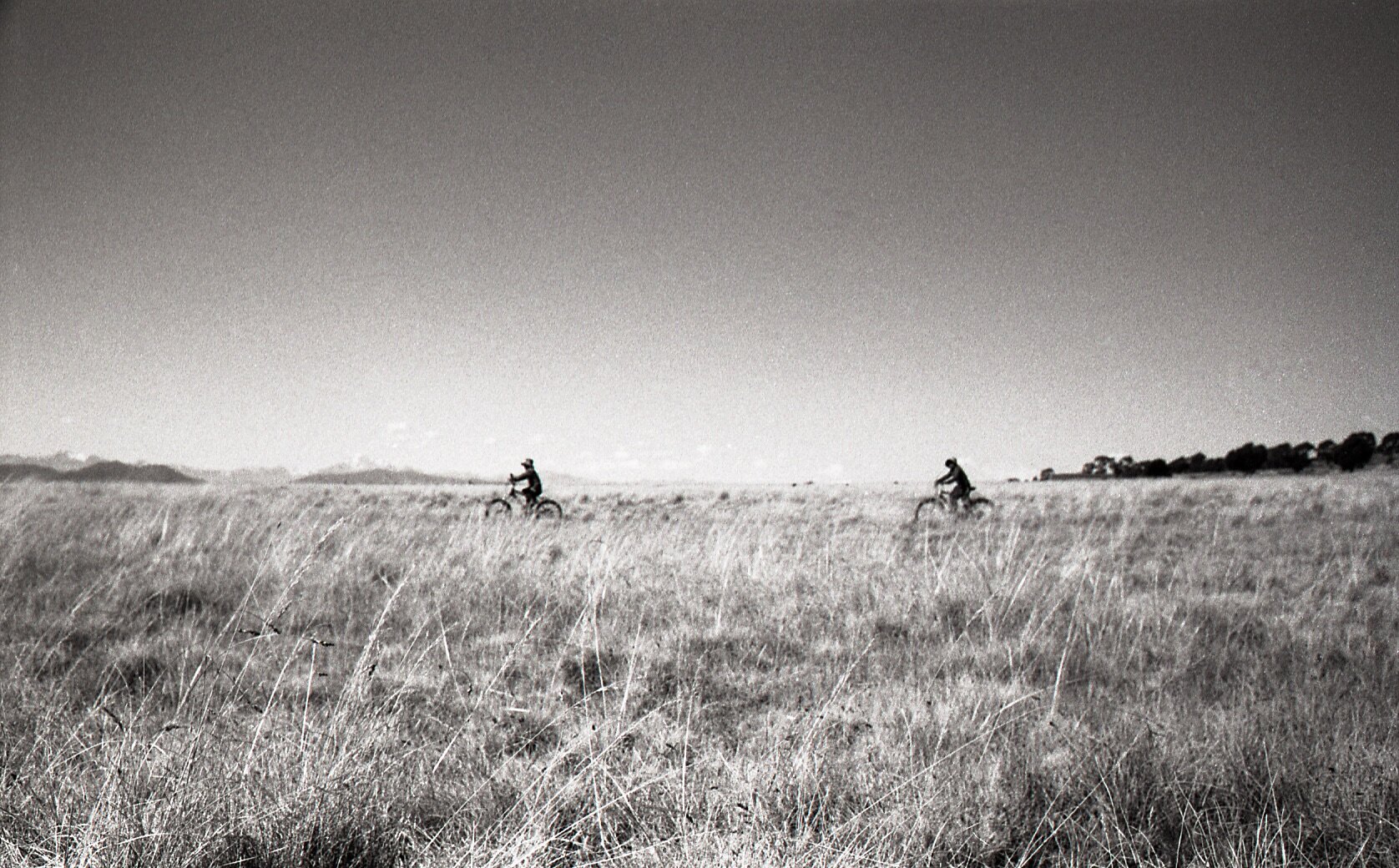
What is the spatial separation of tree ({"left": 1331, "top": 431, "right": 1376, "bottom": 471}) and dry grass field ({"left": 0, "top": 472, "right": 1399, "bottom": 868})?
48.6 m

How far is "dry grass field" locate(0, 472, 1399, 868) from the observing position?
74.2 inches

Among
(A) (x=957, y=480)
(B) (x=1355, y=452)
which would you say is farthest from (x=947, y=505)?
(B) (x=1355, y=452)

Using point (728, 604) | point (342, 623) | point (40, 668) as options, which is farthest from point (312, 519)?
point (728, 604)

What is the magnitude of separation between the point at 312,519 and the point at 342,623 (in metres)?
5.42

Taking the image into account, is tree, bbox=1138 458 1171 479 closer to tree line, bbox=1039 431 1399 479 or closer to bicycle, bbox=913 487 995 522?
tree line, bbox=1039 431 1399 479

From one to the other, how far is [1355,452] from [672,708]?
200ft

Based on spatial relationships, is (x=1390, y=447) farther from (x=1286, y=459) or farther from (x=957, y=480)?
(x=957, y=480)

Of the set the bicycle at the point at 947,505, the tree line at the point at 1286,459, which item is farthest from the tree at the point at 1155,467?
the bicycle at the point at 947,505

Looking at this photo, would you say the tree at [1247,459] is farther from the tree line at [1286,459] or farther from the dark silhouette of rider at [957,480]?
the dark silhouette of rider at [957,480]

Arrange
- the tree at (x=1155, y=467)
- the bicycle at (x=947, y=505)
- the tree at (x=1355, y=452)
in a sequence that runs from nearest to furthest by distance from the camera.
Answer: the bicycle at (x=947, y=505), the tree at (x=1355, y=452), the tree at (x=1155, y=467)

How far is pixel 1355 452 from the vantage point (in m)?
43.1

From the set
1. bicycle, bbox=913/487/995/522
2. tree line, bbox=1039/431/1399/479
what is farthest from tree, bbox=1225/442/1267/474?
bicycle, bbox=913/487/995/522

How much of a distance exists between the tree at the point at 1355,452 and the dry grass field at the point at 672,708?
159 ft

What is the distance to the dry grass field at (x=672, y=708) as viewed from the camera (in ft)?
6.19
